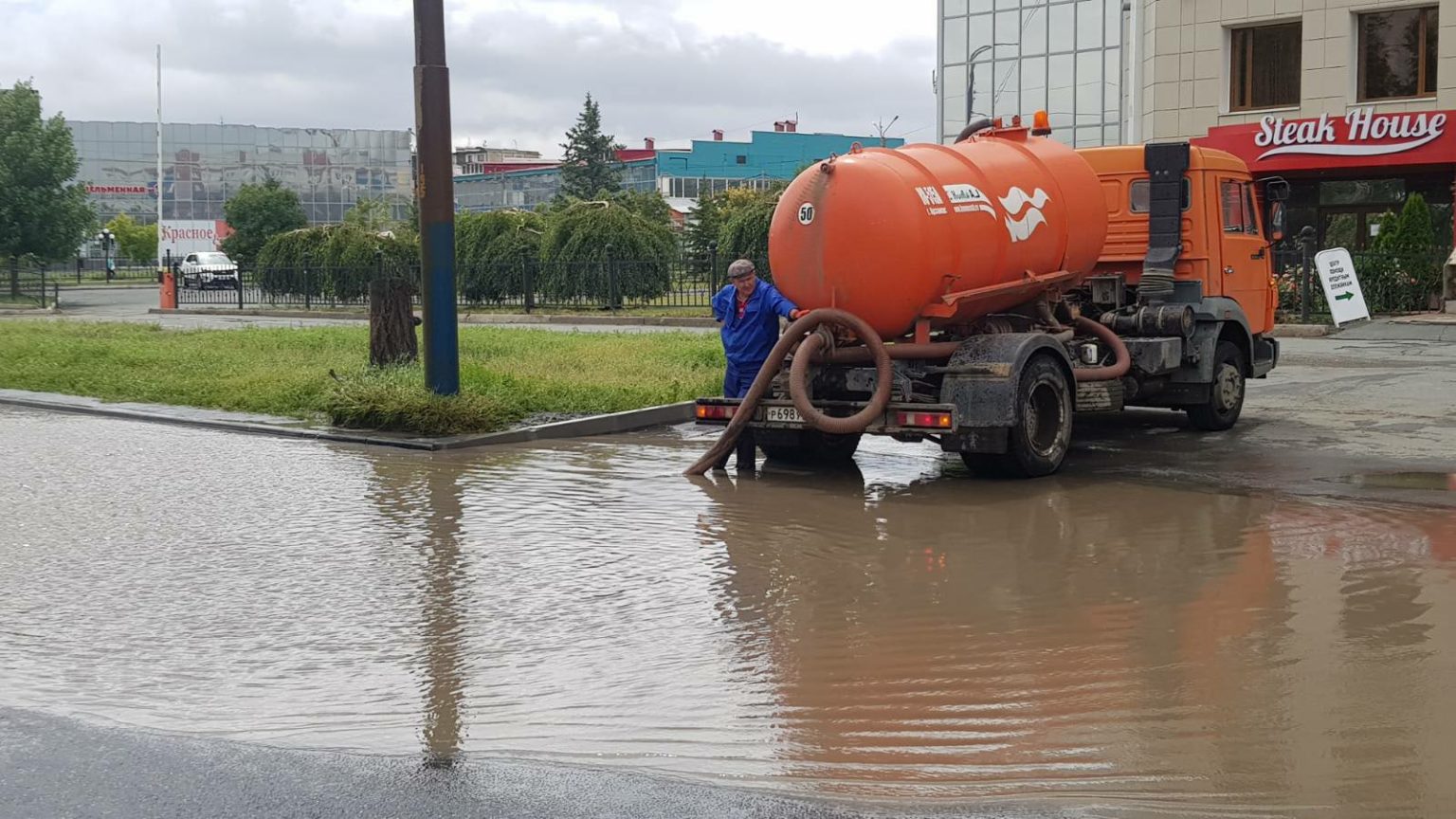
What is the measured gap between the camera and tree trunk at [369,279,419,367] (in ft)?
50.6

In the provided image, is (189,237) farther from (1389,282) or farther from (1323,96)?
(1389,282)

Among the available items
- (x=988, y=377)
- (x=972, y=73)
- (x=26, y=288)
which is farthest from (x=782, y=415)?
(x=26, y=288)

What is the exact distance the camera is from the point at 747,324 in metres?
11.6

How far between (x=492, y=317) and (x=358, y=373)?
2314 cm

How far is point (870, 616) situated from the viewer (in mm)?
6863

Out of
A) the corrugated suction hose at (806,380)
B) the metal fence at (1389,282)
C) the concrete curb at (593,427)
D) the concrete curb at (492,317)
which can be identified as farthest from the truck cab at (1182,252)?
the concrete curb at (492,317)

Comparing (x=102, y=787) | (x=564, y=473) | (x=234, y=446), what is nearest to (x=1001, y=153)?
(x=564, y=473)

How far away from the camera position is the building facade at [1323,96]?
31.6 m

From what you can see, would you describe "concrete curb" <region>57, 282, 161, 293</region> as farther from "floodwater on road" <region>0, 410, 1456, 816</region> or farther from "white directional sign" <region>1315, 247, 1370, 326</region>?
"floodwater on road" <region>0, 410, 1456, 816</region>

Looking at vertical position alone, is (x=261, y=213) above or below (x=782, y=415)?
above

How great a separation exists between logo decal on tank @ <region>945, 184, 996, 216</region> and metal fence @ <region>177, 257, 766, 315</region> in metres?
21.3

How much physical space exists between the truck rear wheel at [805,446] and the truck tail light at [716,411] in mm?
309

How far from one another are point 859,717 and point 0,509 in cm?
685

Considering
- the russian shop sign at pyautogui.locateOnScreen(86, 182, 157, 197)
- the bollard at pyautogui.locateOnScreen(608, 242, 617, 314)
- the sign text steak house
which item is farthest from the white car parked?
the russian shop sign at pyautogui.locateOnScreen(86, 182, 157, 197)
